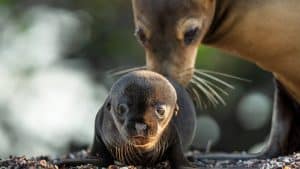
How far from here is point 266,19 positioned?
7684 mm

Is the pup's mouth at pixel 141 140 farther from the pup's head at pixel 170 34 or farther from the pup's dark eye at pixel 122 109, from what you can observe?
the pup's head at pixel 170 34

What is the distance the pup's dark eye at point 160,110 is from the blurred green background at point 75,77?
254 inches

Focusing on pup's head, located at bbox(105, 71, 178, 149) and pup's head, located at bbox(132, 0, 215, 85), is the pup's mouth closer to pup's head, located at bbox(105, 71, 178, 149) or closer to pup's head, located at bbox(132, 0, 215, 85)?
pup's head, located at bbox(105, 71, 178, 149)

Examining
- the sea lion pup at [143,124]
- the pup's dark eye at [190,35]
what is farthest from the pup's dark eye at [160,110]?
the pup's dark eye at [190,35]

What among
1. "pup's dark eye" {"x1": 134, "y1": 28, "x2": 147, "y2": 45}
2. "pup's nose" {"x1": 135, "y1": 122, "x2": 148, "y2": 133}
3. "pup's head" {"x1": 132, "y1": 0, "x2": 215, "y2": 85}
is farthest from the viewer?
"pup's dark eye" {"x1": 134, "y1": 28, "x2": 147, "y2": 45}

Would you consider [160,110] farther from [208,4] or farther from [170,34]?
[208,4]

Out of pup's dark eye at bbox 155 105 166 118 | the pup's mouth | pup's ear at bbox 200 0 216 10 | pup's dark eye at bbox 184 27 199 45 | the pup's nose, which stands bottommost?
the pup's mouth

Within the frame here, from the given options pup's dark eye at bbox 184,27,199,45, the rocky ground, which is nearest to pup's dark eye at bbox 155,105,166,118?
the rocky ground

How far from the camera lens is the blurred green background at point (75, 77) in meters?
12.9

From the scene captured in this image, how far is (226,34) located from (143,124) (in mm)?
2106

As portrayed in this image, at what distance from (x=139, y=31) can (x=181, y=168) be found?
157cm

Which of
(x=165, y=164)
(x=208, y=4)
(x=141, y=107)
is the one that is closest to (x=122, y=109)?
(x=141, y=107)

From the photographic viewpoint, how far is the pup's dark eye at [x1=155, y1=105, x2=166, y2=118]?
5879 mm

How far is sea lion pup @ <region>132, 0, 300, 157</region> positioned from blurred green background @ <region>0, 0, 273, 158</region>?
454cm
